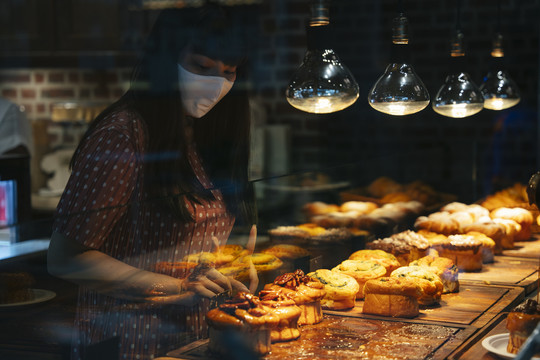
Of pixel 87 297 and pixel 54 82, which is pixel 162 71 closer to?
pixel 87 297

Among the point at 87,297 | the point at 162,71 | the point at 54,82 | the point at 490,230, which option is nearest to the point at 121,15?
the point at 54,82

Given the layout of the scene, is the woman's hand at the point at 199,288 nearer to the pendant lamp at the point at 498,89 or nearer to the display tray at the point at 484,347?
the display tray at the point at 484,347

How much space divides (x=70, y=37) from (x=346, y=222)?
2584 millimetres

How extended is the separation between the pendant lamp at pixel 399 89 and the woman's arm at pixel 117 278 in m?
0.64

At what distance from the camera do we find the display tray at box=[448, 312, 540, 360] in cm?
158

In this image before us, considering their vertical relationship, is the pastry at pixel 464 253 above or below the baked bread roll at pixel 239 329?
below

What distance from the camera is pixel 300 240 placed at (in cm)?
227

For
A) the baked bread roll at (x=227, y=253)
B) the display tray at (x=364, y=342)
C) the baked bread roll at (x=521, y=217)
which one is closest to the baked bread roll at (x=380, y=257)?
the display tray at (x=364, y=342)

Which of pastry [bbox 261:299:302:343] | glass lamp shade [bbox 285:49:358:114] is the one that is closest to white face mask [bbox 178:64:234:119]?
glass lamp shade [bbox 285:49:358:114]

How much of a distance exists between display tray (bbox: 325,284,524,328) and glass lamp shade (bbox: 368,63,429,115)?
20.7 inches

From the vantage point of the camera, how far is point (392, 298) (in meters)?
1.90

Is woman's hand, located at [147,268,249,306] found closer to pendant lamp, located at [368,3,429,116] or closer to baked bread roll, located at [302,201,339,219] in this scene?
pendant lamp, located at [368,3,429,116]

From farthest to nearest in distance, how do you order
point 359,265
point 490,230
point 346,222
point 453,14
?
point 453,14 < point 490,230 < point 346,222 < point 359,265

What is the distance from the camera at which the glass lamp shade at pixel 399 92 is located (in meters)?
1.83
